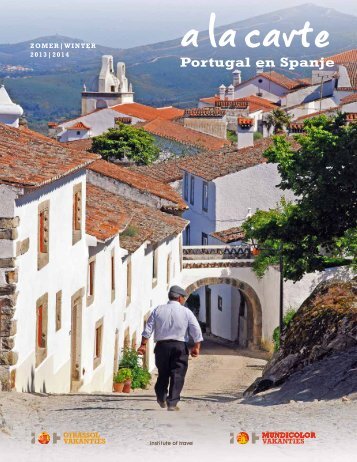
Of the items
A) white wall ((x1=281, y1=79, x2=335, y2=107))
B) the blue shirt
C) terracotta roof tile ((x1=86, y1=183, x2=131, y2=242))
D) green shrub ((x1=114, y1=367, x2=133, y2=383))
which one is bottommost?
green shrub ((x1=114, y1=367, x2=133, y2=383))

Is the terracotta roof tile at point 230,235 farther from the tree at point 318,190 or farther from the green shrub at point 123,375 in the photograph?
the tree at point 318,190

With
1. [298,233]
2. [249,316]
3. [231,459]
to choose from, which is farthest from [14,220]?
[249,316]

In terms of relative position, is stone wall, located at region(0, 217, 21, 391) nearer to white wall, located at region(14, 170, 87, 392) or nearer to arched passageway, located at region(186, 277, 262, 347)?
white wall, located at region(14, 170, 87, 392)

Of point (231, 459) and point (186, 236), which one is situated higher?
point (231, 459)

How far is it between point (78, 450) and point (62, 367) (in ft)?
34.2

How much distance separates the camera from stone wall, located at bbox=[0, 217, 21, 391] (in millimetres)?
19125

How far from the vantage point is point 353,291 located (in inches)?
1025

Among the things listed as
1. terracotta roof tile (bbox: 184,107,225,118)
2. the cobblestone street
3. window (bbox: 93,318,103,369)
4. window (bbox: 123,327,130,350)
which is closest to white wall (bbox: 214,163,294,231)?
window (bbox: 123,327,130,350)

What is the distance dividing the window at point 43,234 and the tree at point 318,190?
609 cm

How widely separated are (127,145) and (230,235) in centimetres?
2939

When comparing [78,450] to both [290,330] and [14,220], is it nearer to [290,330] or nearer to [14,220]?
[14,220]

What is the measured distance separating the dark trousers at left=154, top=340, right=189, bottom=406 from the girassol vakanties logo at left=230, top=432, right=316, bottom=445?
231cm

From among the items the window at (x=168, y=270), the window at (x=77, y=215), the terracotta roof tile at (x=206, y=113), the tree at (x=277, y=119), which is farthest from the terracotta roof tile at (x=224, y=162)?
the terracotta roof tile at (x=206, y=113)

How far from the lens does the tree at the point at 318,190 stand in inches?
991
